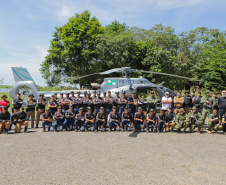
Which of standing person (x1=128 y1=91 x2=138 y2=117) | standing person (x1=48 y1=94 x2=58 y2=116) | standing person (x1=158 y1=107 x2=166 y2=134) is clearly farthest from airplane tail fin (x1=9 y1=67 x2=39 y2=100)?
standing person (x1=158 y1=107 x2=166 y2=134)

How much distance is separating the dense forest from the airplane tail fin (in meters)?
13.9

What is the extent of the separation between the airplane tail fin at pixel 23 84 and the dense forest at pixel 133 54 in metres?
13.9

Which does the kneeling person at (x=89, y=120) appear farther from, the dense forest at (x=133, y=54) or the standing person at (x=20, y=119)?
the dense forest at (x=133, y=54)

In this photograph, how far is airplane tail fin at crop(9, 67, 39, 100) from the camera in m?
14.4

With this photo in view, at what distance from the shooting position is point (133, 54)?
29172 millimetres

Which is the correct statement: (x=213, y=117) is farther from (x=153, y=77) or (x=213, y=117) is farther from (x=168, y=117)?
(x=153, y=77)

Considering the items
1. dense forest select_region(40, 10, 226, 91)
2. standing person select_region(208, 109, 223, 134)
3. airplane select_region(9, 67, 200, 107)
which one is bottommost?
standing person select_region(208, 109, 223, 134)

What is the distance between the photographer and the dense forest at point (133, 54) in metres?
28.1

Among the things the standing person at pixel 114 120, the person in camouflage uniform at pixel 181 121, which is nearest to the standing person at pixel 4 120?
the standing person at pixel 114 120

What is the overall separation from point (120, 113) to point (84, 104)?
2.14 m

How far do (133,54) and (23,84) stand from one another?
1793 centimetres

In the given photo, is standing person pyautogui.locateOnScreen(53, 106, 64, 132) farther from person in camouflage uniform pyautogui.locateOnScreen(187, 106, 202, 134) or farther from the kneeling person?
person in camouflage uniform pyautogui.locateOnScreen(187, 106, 202, 134)

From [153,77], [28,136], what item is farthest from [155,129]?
[153,77]

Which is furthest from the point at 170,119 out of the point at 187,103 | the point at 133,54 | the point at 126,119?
the point at 133,54
